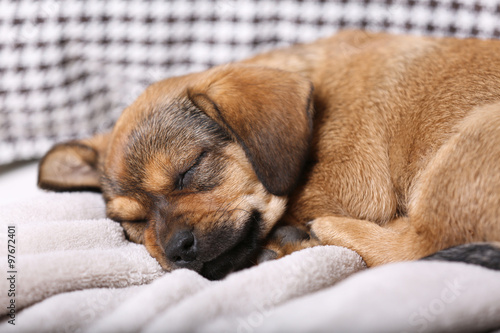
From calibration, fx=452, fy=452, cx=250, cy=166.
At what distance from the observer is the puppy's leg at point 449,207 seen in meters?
1.63

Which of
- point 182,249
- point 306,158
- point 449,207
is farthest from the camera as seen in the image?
point 306,158

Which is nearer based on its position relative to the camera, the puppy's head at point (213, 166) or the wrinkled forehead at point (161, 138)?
the puppy's head at point (213, 166)

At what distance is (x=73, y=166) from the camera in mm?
2854

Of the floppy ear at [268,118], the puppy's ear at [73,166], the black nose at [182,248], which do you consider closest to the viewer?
the black nose at [182,248]

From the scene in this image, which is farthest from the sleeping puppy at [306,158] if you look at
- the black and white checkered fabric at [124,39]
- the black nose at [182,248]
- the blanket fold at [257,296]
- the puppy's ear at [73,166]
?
the black and white checkered fabric at [124,39]

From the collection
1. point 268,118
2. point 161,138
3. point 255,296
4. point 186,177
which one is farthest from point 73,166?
point 255,296

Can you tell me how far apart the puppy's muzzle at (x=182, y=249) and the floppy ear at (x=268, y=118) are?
1.34ft

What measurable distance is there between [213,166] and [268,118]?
328 millimetres

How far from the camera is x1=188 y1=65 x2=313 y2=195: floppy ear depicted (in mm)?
1966

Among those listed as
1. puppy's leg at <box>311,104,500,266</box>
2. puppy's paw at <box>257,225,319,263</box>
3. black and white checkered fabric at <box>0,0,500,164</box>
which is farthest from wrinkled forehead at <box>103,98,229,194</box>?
black and white checkered fabric at <box>0,0,500,164</box>

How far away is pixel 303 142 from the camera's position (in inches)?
80.7

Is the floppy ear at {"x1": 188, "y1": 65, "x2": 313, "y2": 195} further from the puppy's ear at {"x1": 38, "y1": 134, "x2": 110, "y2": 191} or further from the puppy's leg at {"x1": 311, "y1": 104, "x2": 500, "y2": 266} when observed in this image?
the puppy's ear at {"x1": 38, "y1": 134, "x2": 110, "y2": 191}

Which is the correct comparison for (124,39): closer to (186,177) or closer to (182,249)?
(186,177)

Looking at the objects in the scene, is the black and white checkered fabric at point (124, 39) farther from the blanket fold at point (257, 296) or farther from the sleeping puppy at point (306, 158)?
the blanket fold at point (257, 296)
